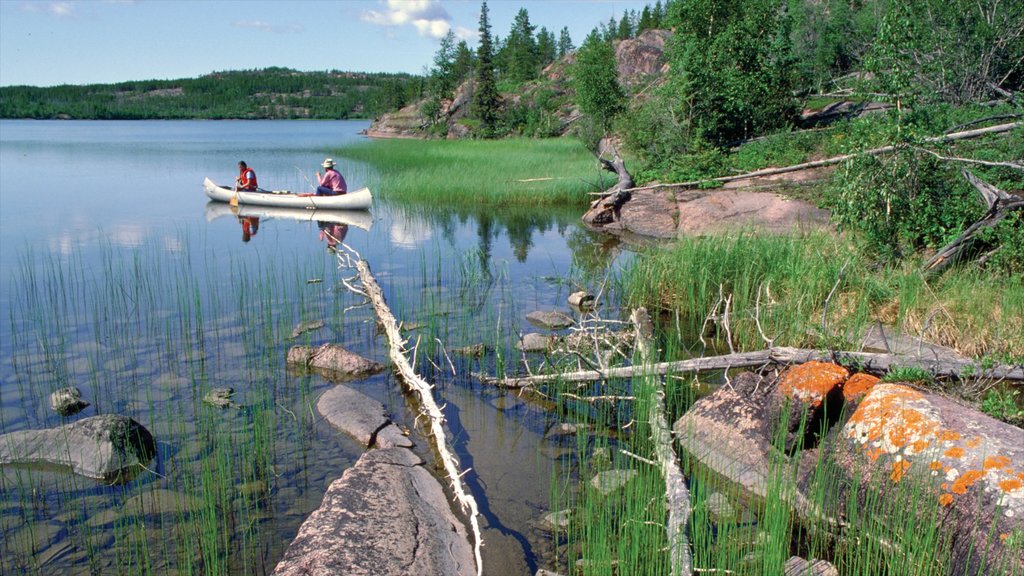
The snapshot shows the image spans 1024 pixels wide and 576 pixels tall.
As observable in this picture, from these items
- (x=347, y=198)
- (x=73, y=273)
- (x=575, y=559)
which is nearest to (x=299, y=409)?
(x=575, y=559)

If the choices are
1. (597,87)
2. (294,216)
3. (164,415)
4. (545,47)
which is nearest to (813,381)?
(164,415)

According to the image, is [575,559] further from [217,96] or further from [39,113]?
[217,96]

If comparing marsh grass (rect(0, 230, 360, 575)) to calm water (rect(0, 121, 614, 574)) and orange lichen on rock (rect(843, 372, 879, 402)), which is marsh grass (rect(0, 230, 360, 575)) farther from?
orange lichen on rock (rect(843, 372, 879, 402))

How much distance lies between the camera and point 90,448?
545cm

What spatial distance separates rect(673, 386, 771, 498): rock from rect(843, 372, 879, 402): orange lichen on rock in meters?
0.63

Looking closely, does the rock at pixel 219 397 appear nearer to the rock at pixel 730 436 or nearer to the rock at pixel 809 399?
the rock at pixel 730 436

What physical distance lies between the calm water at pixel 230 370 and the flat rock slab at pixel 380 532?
0.34 meters

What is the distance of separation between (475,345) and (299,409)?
2.14 m

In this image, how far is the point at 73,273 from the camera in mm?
11422

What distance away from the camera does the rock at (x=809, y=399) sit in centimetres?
534

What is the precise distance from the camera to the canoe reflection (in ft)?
56.6

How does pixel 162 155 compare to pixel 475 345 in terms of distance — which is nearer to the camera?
pixel 475 345

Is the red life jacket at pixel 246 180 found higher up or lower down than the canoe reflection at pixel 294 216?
higher up

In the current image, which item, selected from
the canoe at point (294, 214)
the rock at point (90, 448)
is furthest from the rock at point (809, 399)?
the canoe at point (294, 214)
